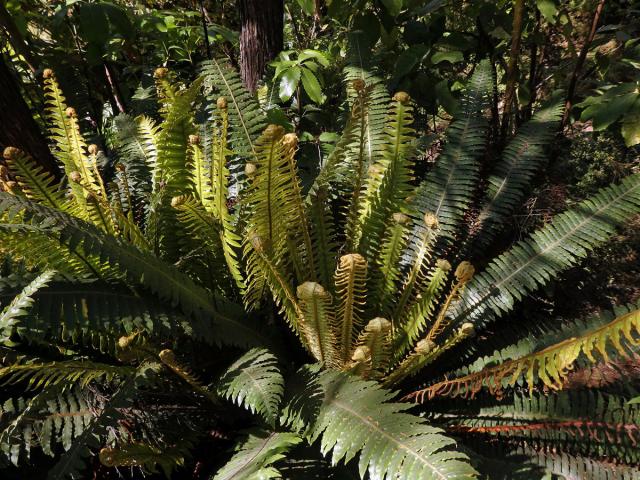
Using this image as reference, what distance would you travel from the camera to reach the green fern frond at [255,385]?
1354mm

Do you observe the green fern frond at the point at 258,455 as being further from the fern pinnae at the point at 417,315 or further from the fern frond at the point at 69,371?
the fern pinnae at the point at 417,315

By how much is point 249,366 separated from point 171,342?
0.43m

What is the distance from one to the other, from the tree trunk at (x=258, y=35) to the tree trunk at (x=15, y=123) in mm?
1142

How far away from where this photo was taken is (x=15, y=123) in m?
2.30

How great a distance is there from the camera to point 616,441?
1.53 metres

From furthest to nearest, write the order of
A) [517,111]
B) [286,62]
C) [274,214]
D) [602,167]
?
[517,111], [602,167], [286,62], [274,214]

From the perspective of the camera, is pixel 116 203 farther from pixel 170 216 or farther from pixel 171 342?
pixel 171 342

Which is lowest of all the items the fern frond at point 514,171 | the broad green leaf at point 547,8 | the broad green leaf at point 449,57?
the fern frond at point 514,171

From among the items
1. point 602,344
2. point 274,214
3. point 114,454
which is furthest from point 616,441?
point 114,454

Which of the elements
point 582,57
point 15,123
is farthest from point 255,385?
point 582,57

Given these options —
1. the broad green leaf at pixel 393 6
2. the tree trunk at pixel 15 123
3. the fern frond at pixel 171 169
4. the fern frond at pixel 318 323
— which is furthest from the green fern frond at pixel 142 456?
the broad green leaf at pixel 393 6

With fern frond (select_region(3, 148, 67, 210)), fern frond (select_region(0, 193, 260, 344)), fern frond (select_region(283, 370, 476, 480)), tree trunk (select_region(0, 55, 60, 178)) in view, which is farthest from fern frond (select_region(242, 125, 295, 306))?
tree trunk (select_region(0, 55, 60, 178))

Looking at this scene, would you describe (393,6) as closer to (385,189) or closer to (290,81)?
(290,81)

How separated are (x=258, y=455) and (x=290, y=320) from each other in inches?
22.0
